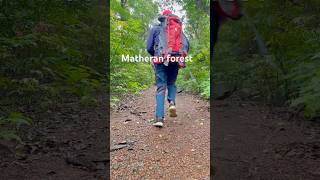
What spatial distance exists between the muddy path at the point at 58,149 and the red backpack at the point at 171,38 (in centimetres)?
157

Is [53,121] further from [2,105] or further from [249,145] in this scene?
[249,145]

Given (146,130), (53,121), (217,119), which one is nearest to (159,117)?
(146,130)

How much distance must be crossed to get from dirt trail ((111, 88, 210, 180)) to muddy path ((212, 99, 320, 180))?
213 mm

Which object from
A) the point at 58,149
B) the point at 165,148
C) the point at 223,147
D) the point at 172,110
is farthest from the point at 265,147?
the point at 172,110

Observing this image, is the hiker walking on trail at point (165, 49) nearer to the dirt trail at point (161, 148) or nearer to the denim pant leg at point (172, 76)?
the denim pant leg at point (172, 76)

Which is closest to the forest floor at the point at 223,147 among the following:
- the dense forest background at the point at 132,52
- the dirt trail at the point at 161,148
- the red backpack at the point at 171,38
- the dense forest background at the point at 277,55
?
the dirt trail at the point at 161,148

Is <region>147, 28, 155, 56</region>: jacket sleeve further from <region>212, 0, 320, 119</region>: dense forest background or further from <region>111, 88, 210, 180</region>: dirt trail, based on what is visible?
<region>212, 0, 320, 119</region>: dense forest background

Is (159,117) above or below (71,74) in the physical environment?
below

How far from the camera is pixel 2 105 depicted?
16.5 feet

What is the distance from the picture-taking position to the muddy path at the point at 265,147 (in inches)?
144

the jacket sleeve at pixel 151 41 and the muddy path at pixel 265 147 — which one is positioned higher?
the jacket sleeve at pixel 151 41

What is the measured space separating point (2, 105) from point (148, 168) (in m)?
2.34

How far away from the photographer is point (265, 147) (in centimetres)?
447

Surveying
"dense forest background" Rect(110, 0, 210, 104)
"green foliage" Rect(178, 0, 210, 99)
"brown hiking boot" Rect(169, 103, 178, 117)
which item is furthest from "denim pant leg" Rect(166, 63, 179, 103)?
"green foliage" Rect(178, 0, 210, 99)
